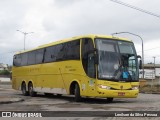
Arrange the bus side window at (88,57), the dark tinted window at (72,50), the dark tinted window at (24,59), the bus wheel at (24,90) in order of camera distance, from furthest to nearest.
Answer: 1. the dark tinted window at (24,59)
2. the bus wheel at (24,90)
3. the dark tinted window at (72,50)
4. the bus side window at (88,57)

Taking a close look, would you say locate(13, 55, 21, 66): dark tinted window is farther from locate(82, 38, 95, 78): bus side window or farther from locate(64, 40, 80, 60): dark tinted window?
locate(82, 38, 95, 78): bus side window

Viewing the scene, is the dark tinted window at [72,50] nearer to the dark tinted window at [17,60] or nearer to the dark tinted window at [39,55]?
the dark tinted window at [39,55]

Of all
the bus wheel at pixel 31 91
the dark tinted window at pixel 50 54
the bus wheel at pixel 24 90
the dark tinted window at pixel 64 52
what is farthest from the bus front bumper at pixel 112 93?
the bus wheel at pixel 24 90

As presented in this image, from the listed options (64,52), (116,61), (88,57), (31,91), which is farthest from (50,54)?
(116,61)

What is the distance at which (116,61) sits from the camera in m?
21.0

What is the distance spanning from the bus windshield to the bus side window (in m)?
0.42

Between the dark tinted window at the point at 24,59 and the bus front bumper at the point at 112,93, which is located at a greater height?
the dark tinted window at the point at 24,59

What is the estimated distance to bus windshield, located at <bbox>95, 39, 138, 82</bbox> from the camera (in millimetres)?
20703

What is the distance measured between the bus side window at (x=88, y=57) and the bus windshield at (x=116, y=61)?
419mm

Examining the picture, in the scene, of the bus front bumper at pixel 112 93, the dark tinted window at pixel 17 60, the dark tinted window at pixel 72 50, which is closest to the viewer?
the bus front bumper at pixel 112 93

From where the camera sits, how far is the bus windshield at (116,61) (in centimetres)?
2070

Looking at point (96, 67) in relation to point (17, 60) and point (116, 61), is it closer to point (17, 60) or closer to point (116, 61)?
point (116, 61)

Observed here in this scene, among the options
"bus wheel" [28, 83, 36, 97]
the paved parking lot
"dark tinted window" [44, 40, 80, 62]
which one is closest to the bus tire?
"bus wheel" [28, 83, 36, 97]

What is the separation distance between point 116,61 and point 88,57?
4.78 ft
